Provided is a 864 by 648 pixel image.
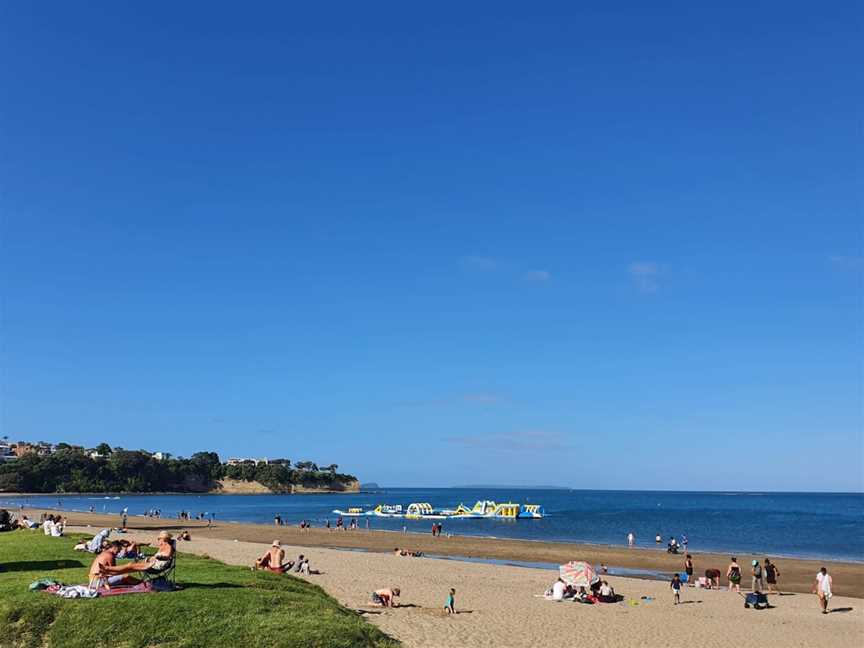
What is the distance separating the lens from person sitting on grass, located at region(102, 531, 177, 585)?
13.9m

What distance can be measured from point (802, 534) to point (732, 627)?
62.6 meters

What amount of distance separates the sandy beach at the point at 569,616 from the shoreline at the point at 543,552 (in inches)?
300

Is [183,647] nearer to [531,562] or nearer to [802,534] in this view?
[531,562]

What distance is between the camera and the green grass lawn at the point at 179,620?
1181 cm

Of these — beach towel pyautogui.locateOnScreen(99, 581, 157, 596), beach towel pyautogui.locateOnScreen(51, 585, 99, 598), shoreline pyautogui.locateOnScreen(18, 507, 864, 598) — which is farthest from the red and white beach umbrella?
beach towel pyautogui.locateOnScreen(51, 585, 99, 598)

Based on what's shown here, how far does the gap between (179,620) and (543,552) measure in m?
39.3

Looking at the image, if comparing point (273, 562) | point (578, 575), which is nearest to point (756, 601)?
point (578, 575)

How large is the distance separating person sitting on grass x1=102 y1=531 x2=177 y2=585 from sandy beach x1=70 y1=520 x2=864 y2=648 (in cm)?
419

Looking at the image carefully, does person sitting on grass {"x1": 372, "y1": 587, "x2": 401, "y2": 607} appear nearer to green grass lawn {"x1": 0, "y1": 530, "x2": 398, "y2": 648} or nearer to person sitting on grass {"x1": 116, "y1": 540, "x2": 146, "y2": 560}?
green grass lawn {"x1": 0, "y1": 530, "x2": 398, "y2": 648}

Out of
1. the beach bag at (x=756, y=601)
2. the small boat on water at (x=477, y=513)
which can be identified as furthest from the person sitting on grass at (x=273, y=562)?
the small boat on water at (x=477, y=513)

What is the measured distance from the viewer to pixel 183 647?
11.6 m

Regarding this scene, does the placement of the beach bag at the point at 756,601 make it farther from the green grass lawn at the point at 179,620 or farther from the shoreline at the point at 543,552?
the green grass lawn at the point at 179,620

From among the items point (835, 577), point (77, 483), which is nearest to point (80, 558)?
point (835, 577)

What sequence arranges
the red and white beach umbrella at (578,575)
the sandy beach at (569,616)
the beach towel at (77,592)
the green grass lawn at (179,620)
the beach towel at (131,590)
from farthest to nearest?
the red and white beach umbrella at (578,575) < the sandy beach at (569,616) < the beach towel at (131,590) < the beach towel at (77,592) < the green grass lawn at (179,620)
